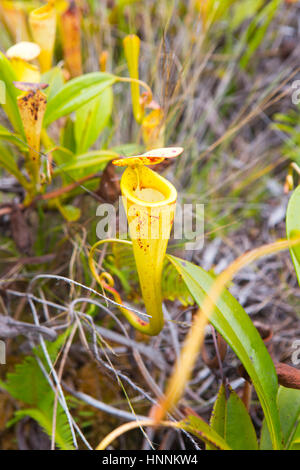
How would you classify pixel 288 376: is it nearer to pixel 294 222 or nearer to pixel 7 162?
pixel 294 222

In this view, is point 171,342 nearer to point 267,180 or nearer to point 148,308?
point 148,308

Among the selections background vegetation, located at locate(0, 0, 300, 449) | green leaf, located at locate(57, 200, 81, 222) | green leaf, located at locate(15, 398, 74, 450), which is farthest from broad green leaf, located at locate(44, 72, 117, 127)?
green leaf, located at locate(15, 398, 74, 450)

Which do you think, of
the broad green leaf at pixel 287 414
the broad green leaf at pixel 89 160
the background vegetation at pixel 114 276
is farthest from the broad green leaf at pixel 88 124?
the broad green leaf at pixel 287 414

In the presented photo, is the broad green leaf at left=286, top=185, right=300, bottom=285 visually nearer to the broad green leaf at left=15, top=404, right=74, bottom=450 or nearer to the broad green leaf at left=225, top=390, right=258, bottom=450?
the broad green leaf at left=225, top=390, right=258, bottom=450

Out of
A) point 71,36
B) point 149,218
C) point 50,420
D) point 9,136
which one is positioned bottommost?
point 50,420

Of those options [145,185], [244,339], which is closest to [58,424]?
[244,339]

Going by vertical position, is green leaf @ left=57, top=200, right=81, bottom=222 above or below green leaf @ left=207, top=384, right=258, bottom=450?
above
